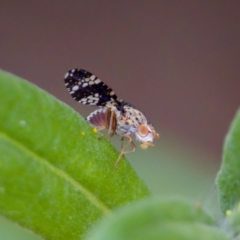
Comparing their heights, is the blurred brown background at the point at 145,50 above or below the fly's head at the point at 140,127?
above

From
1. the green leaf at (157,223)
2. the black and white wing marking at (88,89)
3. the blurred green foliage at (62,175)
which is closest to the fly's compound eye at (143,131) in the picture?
the black and white wing marking at (88,89)

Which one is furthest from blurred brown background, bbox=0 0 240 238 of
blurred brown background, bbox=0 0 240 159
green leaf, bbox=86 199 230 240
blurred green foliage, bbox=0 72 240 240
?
green leaf, bbox=86 199 230 240

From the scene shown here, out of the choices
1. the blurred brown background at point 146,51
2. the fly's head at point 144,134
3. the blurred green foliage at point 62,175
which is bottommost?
the blurred green foliage at point 62,175

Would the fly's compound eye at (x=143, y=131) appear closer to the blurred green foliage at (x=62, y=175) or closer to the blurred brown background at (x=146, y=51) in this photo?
the blurred green foliage at (x=62, y=175)

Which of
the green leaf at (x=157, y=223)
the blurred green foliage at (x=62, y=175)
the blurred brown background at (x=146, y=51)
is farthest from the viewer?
the blurred brown background at (x=146, y=51)

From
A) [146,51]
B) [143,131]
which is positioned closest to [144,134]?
[143,131]

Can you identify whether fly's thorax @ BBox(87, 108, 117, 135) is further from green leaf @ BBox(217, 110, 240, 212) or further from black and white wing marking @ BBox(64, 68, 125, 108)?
green leaf @ BBox(217, 110, 240, 212)
